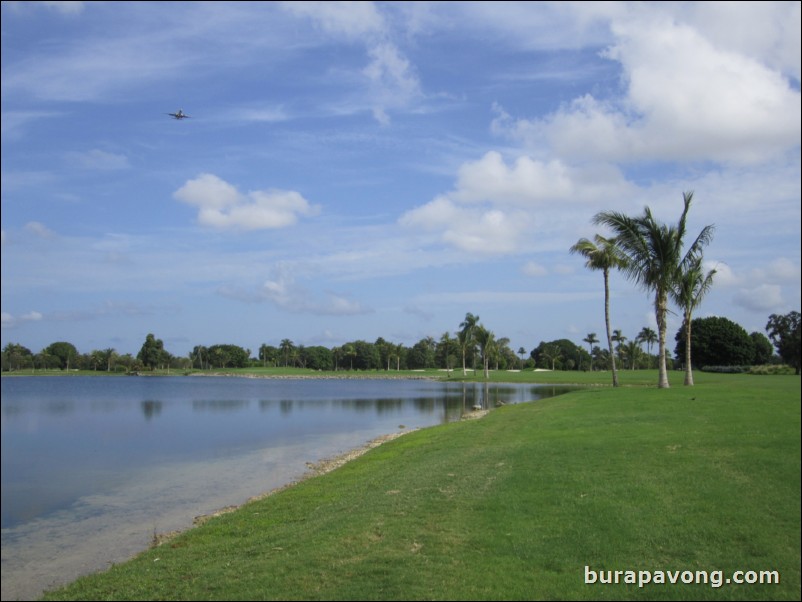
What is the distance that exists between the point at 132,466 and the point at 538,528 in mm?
25242

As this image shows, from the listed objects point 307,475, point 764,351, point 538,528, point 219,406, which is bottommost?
point 219,406

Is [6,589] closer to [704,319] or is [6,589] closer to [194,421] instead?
[194,421]

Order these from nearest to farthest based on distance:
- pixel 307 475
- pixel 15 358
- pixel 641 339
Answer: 1. pixel 307 475
2. pixel 641 339
3. pixel 15 358

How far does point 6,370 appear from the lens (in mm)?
172375

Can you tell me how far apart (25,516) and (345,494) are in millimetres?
11310

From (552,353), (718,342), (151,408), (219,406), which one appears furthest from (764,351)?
(552,353)

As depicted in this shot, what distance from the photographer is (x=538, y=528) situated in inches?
379

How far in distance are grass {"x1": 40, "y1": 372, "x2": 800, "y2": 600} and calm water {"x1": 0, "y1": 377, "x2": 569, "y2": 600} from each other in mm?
3544

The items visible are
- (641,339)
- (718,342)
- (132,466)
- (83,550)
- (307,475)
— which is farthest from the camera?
(641,339)

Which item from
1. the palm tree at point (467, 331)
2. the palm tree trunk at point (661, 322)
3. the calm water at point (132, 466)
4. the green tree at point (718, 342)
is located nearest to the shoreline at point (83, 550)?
the calm water at point (132, 466)

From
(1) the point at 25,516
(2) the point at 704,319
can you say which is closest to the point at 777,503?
(1) the point at 25,516

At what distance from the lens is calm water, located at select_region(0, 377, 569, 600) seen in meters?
16.7

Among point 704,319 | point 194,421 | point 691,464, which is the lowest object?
point 194,421

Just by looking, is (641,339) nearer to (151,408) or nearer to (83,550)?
(151,408)
